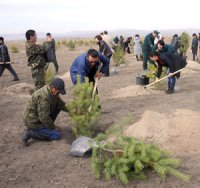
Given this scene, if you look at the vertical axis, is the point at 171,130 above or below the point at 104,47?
below

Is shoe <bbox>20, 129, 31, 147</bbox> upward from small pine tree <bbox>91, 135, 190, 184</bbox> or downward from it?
downward

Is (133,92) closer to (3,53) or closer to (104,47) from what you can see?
(104,47)

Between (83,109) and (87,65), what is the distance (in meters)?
0.93

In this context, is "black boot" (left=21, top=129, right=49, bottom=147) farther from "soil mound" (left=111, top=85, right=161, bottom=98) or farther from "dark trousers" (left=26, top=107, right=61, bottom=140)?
"soil mound" (left=111, top=85, right=161, bottom=98)

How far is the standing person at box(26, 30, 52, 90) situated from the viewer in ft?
24.2

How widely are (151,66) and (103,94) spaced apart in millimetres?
1447

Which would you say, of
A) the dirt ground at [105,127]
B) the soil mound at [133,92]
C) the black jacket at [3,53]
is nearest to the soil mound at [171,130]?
the dirt ground at [105,127]

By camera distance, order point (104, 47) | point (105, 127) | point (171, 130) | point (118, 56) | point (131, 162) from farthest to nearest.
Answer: point (118, 56), point (104, 47), point (105, 127), point (171, 130), point (131, 162)

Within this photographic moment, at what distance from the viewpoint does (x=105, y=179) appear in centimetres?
459

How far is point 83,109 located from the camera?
6043 millimetres

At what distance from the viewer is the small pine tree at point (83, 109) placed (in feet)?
19.4

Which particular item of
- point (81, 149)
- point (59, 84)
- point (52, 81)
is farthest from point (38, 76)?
point (81, 149)

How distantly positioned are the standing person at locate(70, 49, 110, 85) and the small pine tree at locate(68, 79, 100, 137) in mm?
483

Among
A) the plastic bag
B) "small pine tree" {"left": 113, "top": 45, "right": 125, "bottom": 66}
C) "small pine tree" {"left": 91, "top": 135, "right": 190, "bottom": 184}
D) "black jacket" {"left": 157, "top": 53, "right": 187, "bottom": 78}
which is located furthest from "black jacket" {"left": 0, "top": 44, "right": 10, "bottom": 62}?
"small pine tree" {"left": 91, "top": 135, "right": 190, "bottom": 184}
